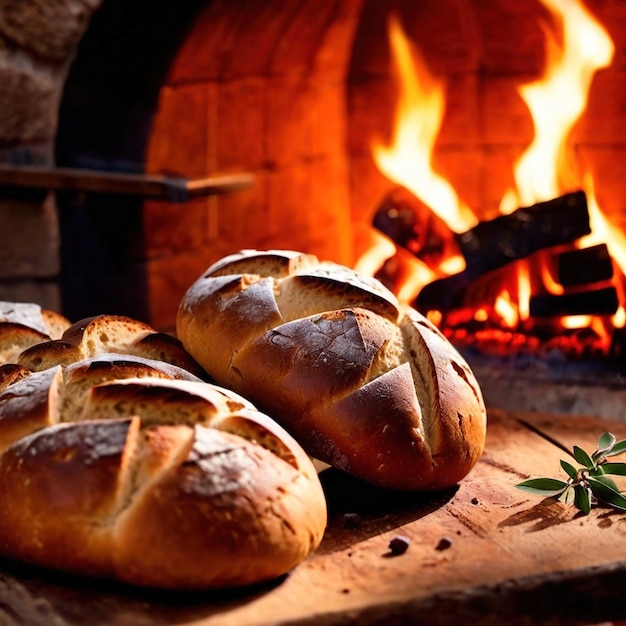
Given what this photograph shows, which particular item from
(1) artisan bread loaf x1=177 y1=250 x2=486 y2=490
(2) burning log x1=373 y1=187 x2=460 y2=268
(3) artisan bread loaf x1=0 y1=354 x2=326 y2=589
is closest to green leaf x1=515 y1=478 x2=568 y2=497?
(1) artisan bread loaf x1=177 y1=250 x2=486 y2=490

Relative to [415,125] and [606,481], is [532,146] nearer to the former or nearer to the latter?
[415,125]

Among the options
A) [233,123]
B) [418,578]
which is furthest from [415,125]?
[418,578]

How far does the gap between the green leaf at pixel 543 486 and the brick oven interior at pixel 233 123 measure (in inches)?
34.5

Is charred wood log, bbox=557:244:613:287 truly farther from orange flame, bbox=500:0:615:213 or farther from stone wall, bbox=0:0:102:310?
stone wall, bbox=0:0:102:310

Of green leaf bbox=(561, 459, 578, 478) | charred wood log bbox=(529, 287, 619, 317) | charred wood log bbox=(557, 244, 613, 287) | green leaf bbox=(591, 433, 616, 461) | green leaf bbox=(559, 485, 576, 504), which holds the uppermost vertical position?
charred wood log bbox=(557, 244, 613, 287)

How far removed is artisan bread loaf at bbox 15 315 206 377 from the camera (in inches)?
74.7

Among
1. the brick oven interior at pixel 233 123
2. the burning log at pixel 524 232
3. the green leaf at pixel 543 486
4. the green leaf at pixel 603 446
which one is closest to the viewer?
the green leaf at pixel 543 486

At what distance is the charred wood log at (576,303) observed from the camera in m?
3.01

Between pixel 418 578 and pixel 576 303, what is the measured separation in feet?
5.38

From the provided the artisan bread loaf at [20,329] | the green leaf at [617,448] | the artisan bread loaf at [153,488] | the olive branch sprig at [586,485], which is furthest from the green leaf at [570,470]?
the artisan bread loaf at [20,329]

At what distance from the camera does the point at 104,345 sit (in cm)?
197

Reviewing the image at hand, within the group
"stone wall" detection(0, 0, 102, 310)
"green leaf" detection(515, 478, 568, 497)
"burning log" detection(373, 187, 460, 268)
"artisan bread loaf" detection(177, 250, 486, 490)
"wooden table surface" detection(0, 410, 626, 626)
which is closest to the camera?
"wooden table surface" detection(0, 410, 626, 626)

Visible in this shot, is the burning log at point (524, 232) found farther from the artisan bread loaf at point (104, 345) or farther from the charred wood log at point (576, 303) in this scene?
the artisan bread loaf at point (104, 345)

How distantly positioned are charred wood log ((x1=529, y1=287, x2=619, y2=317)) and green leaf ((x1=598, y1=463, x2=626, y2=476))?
3.52ft
